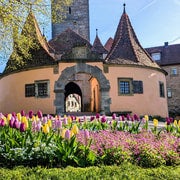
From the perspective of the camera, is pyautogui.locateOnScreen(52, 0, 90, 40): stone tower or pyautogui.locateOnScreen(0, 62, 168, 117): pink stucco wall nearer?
pyautogui.locateOnScreen(0, 62, 168, 117): pink stucco wall

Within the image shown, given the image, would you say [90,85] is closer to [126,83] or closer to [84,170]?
[126,83]

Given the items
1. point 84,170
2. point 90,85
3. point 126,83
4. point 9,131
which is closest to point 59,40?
point 90,85

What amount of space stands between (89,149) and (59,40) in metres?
24.0

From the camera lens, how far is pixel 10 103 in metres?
23.8

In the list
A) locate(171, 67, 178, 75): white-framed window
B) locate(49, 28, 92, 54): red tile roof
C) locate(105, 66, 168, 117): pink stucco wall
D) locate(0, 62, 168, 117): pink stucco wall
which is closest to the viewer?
locate(0, 62, 168, 117): pink stucco wall

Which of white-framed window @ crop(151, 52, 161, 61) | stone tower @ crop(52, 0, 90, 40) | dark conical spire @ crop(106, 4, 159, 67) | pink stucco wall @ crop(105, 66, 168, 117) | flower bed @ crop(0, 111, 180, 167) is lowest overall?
flower bed @ crop(0, 111, 180, 167)

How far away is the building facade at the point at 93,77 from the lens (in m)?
21.6

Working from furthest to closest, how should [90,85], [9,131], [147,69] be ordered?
[90,85], [147,69], [9,131]

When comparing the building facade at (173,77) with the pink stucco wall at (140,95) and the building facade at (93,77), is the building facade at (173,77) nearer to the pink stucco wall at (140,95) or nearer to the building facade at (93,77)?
the building facade at (93,77)

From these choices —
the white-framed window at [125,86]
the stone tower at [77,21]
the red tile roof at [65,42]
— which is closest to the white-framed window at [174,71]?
the stone tower at [77,21]

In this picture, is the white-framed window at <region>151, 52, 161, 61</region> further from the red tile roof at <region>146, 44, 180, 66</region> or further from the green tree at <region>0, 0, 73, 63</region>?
the green tree at <region>0, 0, 73, 63</region>

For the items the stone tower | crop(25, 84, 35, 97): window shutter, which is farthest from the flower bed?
the stone tower

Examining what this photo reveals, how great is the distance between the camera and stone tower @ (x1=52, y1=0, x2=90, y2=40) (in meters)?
42.3

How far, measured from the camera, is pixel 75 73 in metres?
21.6
